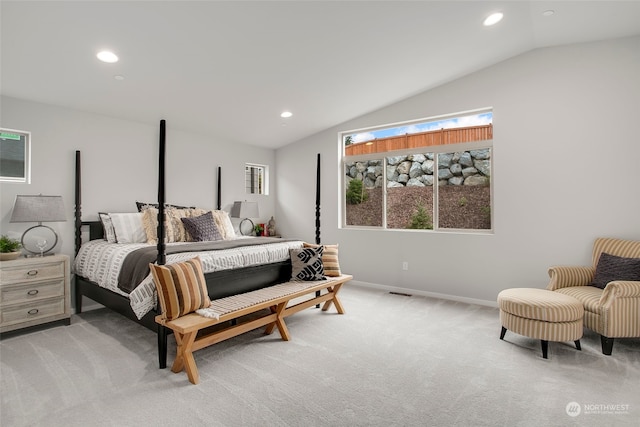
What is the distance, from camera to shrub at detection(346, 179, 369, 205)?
514cm

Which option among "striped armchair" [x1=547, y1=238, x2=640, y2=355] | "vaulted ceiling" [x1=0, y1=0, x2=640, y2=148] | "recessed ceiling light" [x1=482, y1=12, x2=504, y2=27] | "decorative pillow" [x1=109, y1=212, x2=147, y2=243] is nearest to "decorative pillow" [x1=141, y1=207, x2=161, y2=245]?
"decorative pillow" [x1=109, y1=212, x2=147, y2=243]

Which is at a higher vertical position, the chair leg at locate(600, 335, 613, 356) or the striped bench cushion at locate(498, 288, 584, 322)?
the striped bench cushion at locate(498, 288, 584, 322)

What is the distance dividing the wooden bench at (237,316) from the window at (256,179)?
272 cm

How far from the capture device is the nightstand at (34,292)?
2900mm

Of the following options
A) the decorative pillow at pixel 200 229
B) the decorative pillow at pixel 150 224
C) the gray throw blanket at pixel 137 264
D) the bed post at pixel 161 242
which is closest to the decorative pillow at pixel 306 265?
the gray throw blanket at pixel 137 264

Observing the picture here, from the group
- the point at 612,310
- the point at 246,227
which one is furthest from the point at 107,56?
the point at 612,310

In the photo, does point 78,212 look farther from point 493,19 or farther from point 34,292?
point 493,19

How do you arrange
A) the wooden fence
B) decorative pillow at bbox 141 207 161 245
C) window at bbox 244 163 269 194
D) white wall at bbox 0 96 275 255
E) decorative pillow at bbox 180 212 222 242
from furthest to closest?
window at bbox 244 163 269 194 < the wooden fence < decorative pillow at bbox 180 212 222 242 < decorative pillow at bbox 141 207 161 245 < white wall at bbox 0 96 275 255

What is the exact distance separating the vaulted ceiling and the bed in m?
0.78

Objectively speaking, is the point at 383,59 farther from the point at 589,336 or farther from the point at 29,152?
the point at 29,152

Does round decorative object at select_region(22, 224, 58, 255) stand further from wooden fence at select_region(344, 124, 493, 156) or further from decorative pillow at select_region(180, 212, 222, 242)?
wooden fence at select_region(344, 124, 493, 156)

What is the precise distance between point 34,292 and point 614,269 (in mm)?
5333

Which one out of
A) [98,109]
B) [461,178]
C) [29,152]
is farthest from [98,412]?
[461,178]

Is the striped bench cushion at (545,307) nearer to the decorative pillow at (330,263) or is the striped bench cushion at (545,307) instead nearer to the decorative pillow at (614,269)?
the decorative pillow at (614,269)
